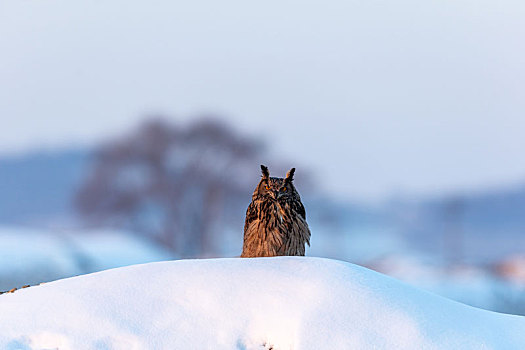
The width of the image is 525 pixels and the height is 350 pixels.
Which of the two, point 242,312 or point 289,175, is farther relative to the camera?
point 289,175

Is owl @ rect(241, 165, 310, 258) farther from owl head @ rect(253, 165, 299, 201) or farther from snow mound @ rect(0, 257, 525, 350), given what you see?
snow mound @ rect(0, 257, 525, 350)

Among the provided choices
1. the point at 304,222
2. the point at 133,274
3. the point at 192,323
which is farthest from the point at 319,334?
the point at 304,222

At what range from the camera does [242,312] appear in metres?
4.20

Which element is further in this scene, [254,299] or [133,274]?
[133,274]

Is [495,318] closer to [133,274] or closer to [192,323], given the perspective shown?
[192,323]

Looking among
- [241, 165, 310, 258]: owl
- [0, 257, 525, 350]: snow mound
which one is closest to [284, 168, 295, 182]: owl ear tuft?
[241, 165, 310, 258]: owl

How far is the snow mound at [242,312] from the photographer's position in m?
4.04

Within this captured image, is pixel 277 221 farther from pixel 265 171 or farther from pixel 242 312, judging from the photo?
pixel 242 312

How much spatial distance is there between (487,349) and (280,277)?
137 cm

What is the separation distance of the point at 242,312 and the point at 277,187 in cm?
292

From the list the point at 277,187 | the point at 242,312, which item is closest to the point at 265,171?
the point at 277,187

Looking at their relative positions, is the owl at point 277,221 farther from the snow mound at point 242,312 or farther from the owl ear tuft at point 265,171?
the snow mound at point 242,312

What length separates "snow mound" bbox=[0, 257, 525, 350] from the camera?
4039 mm

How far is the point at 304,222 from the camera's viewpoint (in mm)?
7246
